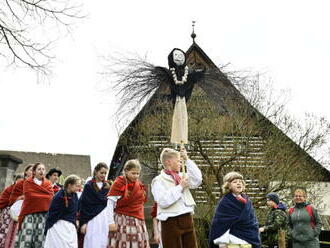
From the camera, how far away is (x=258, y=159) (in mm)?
14820

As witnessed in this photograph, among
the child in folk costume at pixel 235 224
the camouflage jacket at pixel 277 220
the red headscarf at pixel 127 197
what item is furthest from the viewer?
the camouflage jacket at pixel 277 220

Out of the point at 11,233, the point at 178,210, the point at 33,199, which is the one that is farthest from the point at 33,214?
the point at 178,210

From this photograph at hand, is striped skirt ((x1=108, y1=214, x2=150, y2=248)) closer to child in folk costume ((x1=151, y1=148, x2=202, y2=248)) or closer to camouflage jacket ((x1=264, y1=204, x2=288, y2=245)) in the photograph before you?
child in folk costume ((x1=151, y1=148, x2=202, y2=248))

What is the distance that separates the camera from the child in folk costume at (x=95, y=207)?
7.66 meters

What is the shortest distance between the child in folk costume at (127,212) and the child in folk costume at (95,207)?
350 mm

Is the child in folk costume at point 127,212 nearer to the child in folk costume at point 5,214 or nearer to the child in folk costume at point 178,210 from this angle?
the child in folk costume at point 178,210

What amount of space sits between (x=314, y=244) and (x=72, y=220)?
4076 millimetres

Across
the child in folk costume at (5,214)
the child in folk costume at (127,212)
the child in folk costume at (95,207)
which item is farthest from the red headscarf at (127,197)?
the child in folk costume at (5,214)

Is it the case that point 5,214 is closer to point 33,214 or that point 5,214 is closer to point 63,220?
point 33,214

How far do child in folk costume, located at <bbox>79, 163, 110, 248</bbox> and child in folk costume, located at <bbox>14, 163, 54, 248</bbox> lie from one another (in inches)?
34.4

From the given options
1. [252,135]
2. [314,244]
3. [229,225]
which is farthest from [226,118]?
[229,225]

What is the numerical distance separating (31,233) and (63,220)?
124 centimetres

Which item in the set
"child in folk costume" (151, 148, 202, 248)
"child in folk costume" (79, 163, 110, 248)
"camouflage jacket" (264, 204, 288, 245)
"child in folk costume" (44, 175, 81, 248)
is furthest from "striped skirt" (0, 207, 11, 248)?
"camouflage jacket" (264, 204, 288, 245)

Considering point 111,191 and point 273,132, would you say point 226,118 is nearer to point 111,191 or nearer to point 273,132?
point 273,132
